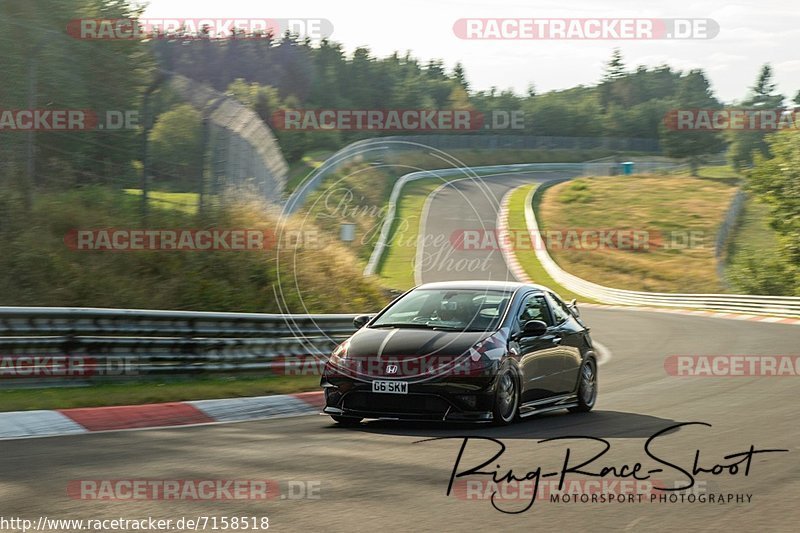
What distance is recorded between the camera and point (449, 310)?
10.9m

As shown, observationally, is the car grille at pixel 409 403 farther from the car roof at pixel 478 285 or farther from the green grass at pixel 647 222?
the green grass at pixel 647 222

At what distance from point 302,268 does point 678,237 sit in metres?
50.7

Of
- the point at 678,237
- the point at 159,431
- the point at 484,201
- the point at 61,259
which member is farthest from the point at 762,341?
the point at 484,201

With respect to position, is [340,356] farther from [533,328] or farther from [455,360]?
[533,328]

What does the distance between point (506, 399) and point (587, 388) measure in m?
2.20

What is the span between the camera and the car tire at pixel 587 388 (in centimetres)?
1207

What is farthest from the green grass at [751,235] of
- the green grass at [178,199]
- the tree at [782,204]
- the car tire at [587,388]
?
the car tire at [587,388]

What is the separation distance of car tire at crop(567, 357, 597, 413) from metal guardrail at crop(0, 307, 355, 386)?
4039 millimetres

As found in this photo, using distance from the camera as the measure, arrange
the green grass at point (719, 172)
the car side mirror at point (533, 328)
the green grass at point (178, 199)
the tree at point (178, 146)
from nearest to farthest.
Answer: the car side mirror at point (533, 328) < the tree at point (178, 146) < the green grass at point (178, 199) < the green grass at point (719, 172)

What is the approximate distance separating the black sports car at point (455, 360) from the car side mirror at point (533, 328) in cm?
1

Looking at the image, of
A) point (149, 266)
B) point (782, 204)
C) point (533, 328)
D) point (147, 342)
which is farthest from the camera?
point (782, 204)

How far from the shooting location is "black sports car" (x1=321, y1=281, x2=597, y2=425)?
1000 centimetres

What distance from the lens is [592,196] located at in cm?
7869

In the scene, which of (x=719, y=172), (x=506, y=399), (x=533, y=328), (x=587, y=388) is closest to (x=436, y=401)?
(x=506, y=399)
